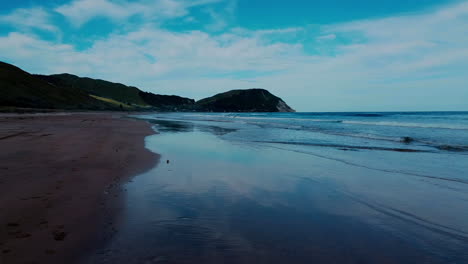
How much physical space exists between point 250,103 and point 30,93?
128 metres

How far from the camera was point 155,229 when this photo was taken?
13.0 feet

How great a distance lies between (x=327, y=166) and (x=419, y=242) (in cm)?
547

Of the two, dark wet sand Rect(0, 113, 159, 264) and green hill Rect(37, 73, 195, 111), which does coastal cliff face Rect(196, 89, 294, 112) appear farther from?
dark wet sand Rect(0, 113, 159, 264)

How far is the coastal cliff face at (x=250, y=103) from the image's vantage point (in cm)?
17535

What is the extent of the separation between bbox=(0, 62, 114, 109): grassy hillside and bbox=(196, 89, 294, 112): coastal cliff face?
301 feet

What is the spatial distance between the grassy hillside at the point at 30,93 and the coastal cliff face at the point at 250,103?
3609 inches

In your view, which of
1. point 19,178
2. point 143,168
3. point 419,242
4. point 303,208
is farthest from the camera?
point 143,168

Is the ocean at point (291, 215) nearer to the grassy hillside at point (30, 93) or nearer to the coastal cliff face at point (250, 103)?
the grassy hillside at point (30, 93)

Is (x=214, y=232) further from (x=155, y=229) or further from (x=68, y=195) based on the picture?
(x=68, y=195)

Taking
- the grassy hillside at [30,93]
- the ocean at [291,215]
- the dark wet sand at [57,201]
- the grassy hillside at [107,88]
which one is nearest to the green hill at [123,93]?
the grassy hillside at [107,88]

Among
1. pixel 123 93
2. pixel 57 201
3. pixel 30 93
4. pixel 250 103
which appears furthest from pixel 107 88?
pixel 57 201

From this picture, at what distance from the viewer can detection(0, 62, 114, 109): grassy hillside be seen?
55.9 metres

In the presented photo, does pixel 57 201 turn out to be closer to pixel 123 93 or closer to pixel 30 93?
pixel 30 93

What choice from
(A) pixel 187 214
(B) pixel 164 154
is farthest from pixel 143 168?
(A) pixel 187 214
